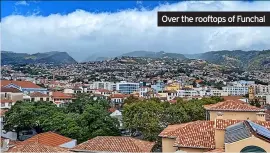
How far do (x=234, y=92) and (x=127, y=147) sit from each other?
5588 cm

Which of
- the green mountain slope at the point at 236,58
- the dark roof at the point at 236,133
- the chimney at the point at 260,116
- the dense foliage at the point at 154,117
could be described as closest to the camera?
the dark roof at the point at 236,133

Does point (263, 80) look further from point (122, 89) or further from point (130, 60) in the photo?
point (130, 60)

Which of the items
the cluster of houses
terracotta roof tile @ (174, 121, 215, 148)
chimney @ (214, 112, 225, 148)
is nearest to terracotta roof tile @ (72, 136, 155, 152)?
the cluster of houses

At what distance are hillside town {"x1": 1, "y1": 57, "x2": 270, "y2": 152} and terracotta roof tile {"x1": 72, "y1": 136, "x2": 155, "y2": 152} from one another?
3cm

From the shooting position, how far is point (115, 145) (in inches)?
422

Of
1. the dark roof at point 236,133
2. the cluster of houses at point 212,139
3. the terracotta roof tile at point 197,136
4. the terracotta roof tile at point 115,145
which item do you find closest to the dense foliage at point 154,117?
the cluster of houses at point 212,139

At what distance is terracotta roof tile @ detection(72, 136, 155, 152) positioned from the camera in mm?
10469

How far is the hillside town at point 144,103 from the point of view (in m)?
8.82

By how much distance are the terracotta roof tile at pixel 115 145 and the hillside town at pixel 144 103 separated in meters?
0.03

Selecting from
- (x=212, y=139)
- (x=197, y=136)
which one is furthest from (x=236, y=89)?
(x=212, y=139)

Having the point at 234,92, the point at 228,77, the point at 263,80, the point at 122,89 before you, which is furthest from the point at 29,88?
the point at 228,77

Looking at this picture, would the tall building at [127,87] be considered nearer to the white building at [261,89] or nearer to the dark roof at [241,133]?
the white building at [261,89]

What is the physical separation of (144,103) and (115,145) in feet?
32.7

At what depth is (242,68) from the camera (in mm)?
77812
